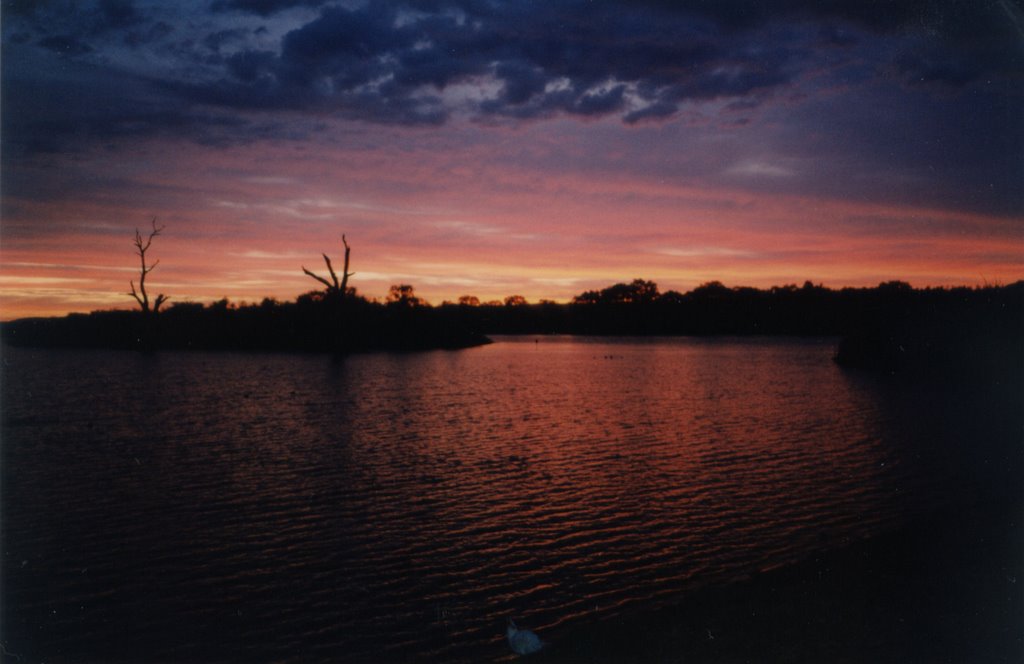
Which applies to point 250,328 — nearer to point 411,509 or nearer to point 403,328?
point 403,328

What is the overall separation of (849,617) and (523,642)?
450 centimetres

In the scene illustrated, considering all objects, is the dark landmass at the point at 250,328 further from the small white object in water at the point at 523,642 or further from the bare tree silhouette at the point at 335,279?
the small white object in water at the point at 523,642

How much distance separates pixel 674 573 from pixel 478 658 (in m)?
4.79

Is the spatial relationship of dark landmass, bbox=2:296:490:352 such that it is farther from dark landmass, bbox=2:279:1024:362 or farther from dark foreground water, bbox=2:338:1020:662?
dark foreground water, bbox=2:338:1020:662

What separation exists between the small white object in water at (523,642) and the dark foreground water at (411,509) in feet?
0.97

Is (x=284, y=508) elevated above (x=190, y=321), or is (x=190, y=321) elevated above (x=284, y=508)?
(x=190, y=321)

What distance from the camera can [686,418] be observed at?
3416 cm

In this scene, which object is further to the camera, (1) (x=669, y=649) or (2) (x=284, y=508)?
(2) (x=284, y=508)

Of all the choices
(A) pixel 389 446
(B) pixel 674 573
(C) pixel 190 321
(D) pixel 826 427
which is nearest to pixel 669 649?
(B) pixel 674 573

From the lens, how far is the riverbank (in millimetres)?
8820

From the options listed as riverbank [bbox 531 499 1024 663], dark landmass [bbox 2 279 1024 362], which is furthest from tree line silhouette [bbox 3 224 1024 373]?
riverbank [bbox 531 499 1024 663]

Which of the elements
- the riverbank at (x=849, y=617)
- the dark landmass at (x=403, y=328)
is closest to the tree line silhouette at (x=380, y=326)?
the dark landmass at (x=403, y=328)

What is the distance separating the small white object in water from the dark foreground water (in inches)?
11.6

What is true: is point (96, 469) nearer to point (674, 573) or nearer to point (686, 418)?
point (674, 573)
